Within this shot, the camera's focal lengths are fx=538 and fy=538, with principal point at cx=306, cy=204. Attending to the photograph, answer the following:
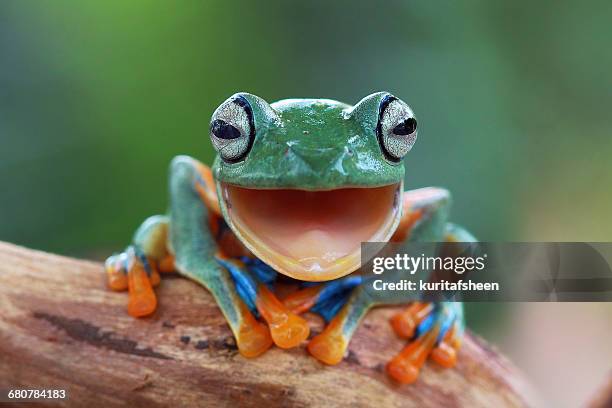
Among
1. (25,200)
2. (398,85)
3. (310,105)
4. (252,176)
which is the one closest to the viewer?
(252,176)

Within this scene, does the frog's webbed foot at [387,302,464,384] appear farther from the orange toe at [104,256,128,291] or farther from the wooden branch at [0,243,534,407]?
the orange toe at [104,256,128,291]

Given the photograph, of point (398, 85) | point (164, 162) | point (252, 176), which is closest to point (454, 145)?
point (398, 85)

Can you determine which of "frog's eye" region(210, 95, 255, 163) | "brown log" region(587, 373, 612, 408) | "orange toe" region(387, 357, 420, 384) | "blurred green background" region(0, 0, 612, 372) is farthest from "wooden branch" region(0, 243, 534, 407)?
"blurred green background" region(0, 0, 612, 372)

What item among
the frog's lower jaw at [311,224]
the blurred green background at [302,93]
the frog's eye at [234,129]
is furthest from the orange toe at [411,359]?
the blurred green background at [302,93]

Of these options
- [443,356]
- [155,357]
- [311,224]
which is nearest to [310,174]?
[311,224]

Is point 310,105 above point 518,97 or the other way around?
the other way around

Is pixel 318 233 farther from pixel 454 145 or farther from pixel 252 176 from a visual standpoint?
pixel 454 145

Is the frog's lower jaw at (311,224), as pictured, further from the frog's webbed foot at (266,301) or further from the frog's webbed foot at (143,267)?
the frog's webbed foot at (143,267)
